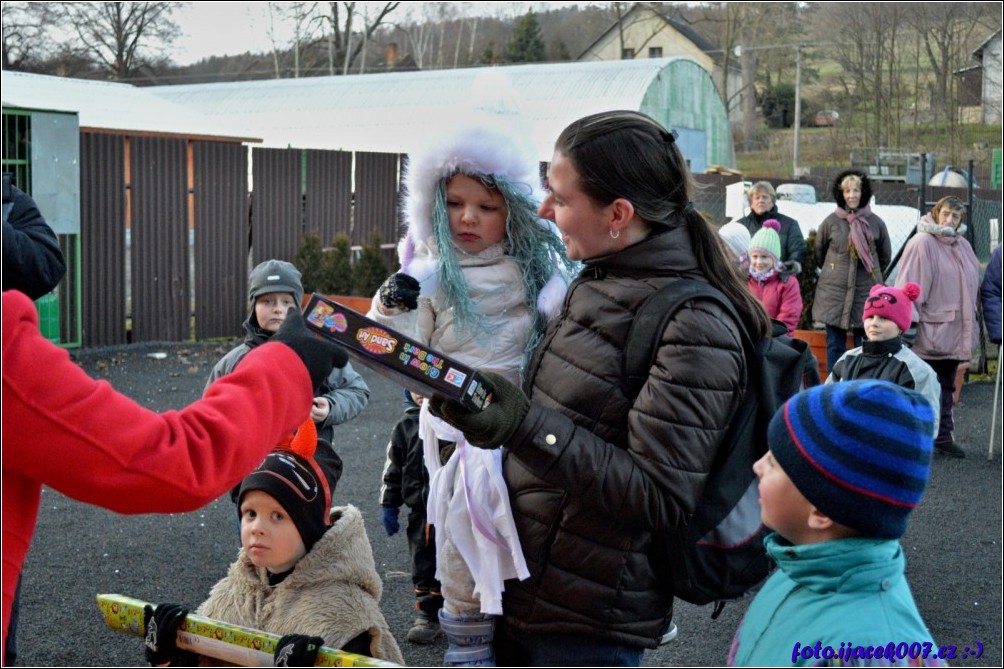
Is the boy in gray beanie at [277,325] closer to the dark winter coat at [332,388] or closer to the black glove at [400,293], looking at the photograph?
the dark winter coat at [332,388]

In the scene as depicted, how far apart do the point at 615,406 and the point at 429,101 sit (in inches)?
910

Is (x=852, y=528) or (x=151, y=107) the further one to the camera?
(x=151, y=107)

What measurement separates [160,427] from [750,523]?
125 centimetres

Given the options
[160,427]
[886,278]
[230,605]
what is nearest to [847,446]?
[160,427]

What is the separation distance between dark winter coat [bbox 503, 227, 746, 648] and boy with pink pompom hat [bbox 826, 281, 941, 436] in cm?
449

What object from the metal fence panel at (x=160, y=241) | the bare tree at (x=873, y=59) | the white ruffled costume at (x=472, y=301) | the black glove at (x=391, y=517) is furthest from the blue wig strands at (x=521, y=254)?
the bare tree at (x=873, y=59)

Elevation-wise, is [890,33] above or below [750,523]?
above

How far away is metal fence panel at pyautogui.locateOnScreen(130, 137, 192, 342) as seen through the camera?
12.8 meters

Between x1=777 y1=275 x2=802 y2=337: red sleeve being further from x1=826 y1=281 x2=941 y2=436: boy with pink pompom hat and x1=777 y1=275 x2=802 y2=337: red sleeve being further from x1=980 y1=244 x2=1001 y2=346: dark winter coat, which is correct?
x1=826 y1=281 x2=941 y2=436: boy with pink pompom hat

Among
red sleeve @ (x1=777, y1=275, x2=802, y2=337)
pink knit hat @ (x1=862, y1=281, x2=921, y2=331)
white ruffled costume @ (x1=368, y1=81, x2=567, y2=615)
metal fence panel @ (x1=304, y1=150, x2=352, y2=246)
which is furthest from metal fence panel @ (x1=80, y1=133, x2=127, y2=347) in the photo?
white ruffled costume @ (x1=368, y1=81, x2=567, y2=615)

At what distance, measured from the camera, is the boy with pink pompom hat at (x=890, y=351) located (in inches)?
252

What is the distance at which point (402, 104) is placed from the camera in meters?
25.0

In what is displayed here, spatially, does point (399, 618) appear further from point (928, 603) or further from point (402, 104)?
point (402, 104)

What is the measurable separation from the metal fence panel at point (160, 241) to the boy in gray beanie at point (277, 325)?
8.66 metres
